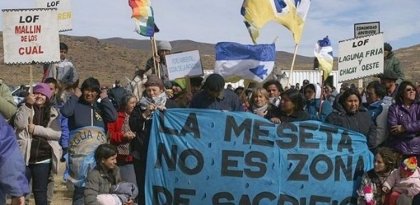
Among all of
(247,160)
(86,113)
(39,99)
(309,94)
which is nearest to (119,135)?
(86,113)

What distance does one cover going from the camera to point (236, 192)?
7152 mm

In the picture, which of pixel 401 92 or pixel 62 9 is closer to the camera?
pixel 401 92

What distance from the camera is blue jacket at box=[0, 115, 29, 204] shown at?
4.41 meters

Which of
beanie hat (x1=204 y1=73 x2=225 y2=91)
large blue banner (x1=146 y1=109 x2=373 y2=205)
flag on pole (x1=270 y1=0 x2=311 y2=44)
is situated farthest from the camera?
flag on pole (x1=270 y1=0 x2=311 y2=44)

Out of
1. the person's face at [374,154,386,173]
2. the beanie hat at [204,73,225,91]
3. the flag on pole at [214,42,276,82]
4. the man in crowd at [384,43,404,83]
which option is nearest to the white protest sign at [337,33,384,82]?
the man in crowd at [384,43,404,83]

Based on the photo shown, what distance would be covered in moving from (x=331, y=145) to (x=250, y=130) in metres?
0.87

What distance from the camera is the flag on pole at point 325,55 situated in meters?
9.83

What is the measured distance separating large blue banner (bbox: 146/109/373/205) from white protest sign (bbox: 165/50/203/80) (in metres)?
2.30

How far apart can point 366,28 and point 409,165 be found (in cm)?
595

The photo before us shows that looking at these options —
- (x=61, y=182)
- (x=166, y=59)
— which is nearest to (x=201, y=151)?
(x=166, y=59)

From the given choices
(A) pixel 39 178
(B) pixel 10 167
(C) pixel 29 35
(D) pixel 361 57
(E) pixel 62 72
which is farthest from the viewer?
(E) pixel 62 72

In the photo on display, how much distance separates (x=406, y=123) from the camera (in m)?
7.19

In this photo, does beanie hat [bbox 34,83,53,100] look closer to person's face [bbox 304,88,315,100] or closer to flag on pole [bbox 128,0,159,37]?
flag on pole [bbox 128,0,159,37]

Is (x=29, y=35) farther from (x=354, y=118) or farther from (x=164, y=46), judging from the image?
(x=354, y=118)
